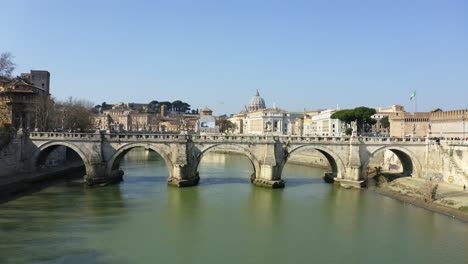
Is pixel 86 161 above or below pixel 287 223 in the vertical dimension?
above

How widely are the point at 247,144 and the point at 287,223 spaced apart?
11.8 m

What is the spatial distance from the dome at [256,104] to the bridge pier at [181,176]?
118738mm

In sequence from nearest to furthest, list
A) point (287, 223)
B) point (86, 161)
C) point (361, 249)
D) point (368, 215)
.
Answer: point (361, 249), point (287, 223), point (368, 215), point (86, 161)

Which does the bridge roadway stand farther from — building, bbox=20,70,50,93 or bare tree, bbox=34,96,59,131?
building, bbox=20,70,50,93

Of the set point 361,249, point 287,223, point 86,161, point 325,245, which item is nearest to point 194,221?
point 287,223

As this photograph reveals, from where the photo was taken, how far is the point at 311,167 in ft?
161

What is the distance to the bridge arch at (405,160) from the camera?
1345 inches

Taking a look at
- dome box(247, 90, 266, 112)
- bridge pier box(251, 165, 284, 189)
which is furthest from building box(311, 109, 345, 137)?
dome box(247, 90, 266, 112)

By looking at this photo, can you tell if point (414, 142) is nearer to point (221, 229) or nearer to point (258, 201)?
point (258, 201)

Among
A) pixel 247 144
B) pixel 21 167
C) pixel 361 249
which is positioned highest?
pixel 247 144

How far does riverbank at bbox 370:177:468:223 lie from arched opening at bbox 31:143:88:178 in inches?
1029

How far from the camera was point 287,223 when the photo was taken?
22734 mm

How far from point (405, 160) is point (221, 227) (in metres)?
23.3

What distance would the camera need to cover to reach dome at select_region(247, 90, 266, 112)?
152 meters
